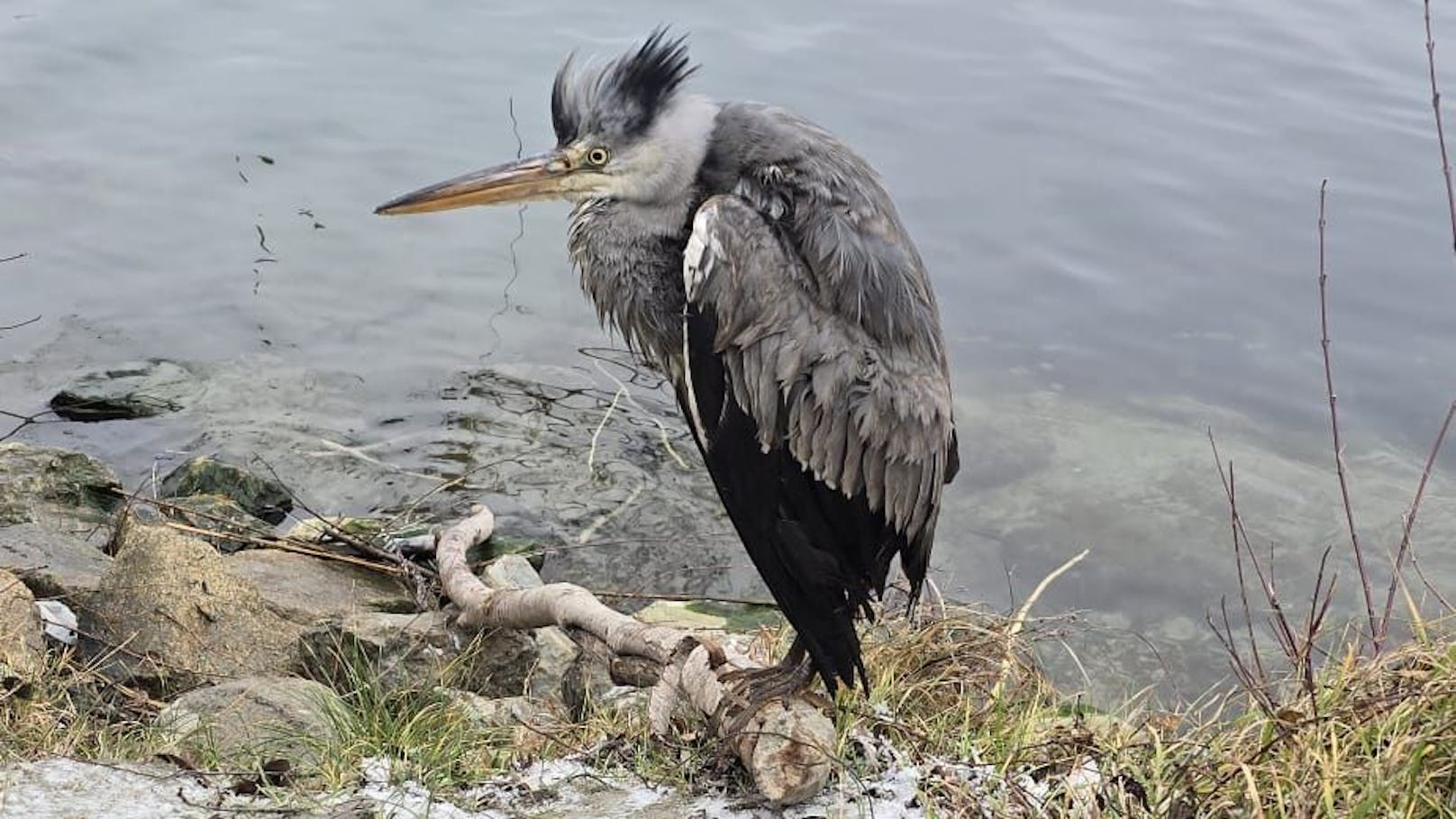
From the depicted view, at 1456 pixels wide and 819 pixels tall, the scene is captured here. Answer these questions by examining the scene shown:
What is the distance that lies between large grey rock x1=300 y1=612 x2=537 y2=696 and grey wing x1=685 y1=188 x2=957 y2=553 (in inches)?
48.8

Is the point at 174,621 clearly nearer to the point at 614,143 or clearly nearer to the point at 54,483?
the point at 614,143

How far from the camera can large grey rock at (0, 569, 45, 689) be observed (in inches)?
152

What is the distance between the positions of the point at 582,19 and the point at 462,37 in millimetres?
849

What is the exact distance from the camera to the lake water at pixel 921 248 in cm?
731

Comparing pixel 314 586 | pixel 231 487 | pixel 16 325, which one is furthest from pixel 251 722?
pixel 16 325

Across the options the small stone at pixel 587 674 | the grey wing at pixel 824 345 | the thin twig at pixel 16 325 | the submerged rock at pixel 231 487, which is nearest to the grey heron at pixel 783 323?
the grey wing at pixel 824 345

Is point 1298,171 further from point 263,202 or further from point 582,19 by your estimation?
point 263,202

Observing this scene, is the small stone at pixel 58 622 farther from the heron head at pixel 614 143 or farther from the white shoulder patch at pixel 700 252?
the white shoulder patch at pixel 700 252

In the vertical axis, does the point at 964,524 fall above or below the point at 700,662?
below

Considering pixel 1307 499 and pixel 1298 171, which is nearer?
pixel 1307 499

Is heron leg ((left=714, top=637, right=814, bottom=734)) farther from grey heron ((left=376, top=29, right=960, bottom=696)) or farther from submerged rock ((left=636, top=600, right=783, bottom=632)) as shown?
submerged rock ((left=636, top=600, right=783, bottom=632))

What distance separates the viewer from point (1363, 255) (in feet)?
29.2

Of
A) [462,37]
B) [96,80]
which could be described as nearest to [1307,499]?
[462,37]

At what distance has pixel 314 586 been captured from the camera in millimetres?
5645
